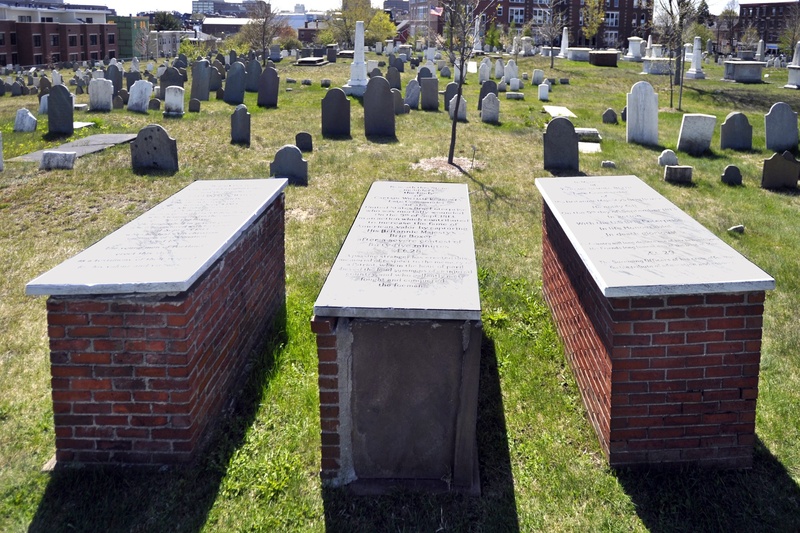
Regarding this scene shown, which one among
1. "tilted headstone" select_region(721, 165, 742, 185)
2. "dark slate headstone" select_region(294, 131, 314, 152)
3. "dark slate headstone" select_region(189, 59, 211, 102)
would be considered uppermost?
"dark slate headstone" select_region(189, 59, 211, 102)

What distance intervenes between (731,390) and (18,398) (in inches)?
189

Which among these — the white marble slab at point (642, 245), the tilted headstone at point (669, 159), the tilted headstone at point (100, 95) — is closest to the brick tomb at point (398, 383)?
the white marble slab at point (642, 245)

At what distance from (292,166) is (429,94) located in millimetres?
9356

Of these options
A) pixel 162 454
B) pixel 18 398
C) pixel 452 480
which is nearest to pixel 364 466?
pixel 452 480

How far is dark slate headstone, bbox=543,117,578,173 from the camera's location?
12586mm

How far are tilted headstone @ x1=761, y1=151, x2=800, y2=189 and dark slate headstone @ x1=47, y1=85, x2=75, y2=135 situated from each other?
14.1 meters

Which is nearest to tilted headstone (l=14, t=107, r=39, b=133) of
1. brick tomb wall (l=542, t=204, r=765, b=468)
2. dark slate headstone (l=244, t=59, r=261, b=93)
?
dark slate headstone (l=244, t=59, r=261, b=93)

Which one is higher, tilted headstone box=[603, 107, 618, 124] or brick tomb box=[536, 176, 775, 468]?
tilted headstone box=[603, 107, 618, 124]

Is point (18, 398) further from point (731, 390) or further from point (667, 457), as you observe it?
point (731, 390)

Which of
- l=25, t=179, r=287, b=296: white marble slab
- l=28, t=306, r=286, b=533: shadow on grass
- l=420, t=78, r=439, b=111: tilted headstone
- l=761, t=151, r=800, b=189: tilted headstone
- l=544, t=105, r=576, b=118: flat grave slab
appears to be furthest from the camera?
l=544, t=105, r=576, b=118: flat grave slab

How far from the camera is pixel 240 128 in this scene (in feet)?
47.9

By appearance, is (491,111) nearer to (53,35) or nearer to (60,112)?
(60,112)

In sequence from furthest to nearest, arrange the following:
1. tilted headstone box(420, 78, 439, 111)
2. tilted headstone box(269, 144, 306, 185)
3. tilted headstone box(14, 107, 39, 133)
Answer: tilted headstone box(420, 78, 439, 111) → tilted headstone box(14, 107, 39, 133) → tilted headstone box(269, 144, 306, 185)

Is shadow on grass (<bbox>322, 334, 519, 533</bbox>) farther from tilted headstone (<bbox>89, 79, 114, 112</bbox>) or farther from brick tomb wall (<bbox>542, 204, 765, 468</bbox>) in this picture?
tilted headstone (<bbox>89, 79, 114, 112</bbox>)
